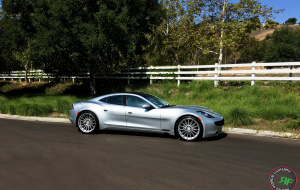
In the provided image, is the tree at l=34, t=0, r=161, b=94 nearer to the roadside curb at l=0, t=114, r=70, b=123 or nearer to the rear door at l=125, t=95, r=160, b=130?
the roadside curb at l=0, t=114, r=70, b=123

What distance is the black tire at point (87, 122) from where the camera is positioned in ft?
26.1

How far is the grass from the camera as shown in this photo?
8859 millimetres

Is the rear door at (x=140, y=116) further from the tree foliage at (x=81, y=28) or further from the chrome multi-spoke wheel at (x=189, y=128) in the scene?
the tree foliage at (x=81, y=28)

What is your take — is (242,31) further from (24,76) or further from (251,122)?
(24,76)

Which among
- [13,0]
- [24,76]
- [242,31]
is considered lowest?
[24,76]

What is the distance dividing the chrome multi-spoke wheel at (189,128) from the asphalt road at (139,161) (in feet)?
0.76

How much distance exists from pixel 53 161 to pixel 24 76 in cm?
3098

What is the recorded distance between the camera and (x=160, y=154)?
222 inches

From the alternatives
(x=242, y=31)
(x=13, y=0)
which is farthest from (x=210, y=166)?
(x=13, y=0)

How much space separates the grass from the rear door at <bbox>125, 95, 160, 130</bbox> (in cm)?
300

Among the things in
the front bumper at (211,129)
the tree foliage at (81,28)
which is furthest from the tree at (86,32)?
the front bumper at (211,129)

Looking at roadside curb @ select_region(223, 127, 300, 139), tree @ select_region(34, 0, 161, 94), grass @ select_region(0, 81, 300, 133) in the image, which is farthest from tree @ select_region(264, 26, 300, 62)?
roadside curb @ select_region(223, 127, 300, 139)

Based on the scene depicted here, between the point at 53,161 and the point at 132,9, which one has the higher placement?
the point at 132,9

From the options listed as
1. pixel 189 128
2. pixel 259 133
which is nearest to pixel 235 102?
pixel 259 133
